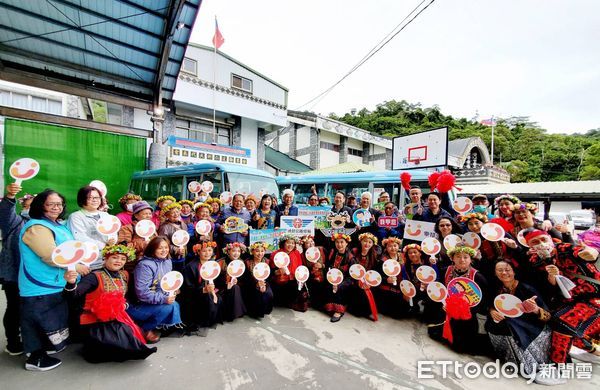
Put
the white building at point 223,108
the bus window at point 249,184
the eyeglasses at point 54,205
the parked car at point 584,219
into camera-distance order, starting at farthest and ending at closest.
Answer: the parked car at point 584,219 < the white building at point 223,108 < the bus window at point 249,184 < the eyeglasses at point 54,205

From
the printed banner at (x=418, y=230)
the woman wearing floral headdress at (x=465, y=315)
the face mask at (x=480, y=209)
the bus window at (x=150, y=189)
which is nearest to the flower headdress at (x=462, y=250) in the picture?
the woman wearing floral headdress at (x=465, y=315)

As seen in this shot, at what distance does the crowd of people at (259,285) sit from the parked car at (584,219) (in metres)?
12.1

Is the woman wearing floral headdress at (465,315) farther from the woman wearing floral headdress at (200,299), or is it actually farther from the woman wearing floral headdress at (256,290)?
the woman wearing floral headdress at (200,299)

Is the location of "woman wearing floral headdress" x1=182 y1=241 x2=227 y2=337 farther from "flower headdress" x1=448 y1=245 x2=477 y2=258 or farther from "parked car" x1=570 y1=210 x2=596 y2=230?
"parked car" x1=570 y1=210 x2=596 y2=230

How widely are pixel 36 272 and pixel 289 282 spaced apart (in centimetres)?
286

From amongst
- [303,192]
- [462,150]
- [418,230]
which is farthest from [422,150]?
[462,150]

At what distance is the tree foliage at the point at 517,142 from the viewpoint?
27.6 metres

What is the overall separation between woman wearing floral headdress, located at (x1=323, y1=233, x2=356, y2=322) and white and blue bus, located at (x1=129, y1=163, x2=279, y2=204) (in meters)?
3.20

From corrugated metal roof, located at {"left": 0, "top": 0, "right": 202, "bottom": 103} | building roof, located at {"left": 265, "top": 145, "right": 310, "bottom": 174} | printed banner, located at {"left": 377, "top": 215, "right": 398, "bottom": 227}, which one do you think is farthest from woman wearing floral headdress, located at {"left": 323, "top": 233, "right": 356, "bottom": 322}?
building roof, located at {"left": 265, "top": 145, "right": 310, "bottom": 174}

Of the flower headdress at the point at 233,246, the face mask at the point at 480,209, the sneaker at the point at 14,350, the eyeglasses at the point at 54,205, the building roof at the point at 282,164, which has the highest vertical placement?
the building roof at the point at 282,164

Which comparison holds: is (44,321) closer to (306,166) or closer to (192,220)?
(192,220)

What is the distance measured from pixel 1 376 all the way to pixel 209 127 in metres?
11.3

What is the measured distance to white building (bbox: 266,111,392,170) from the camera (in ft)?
56.4

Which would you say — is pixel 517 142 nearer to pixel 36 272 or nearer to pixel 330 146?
pixel 330 146
